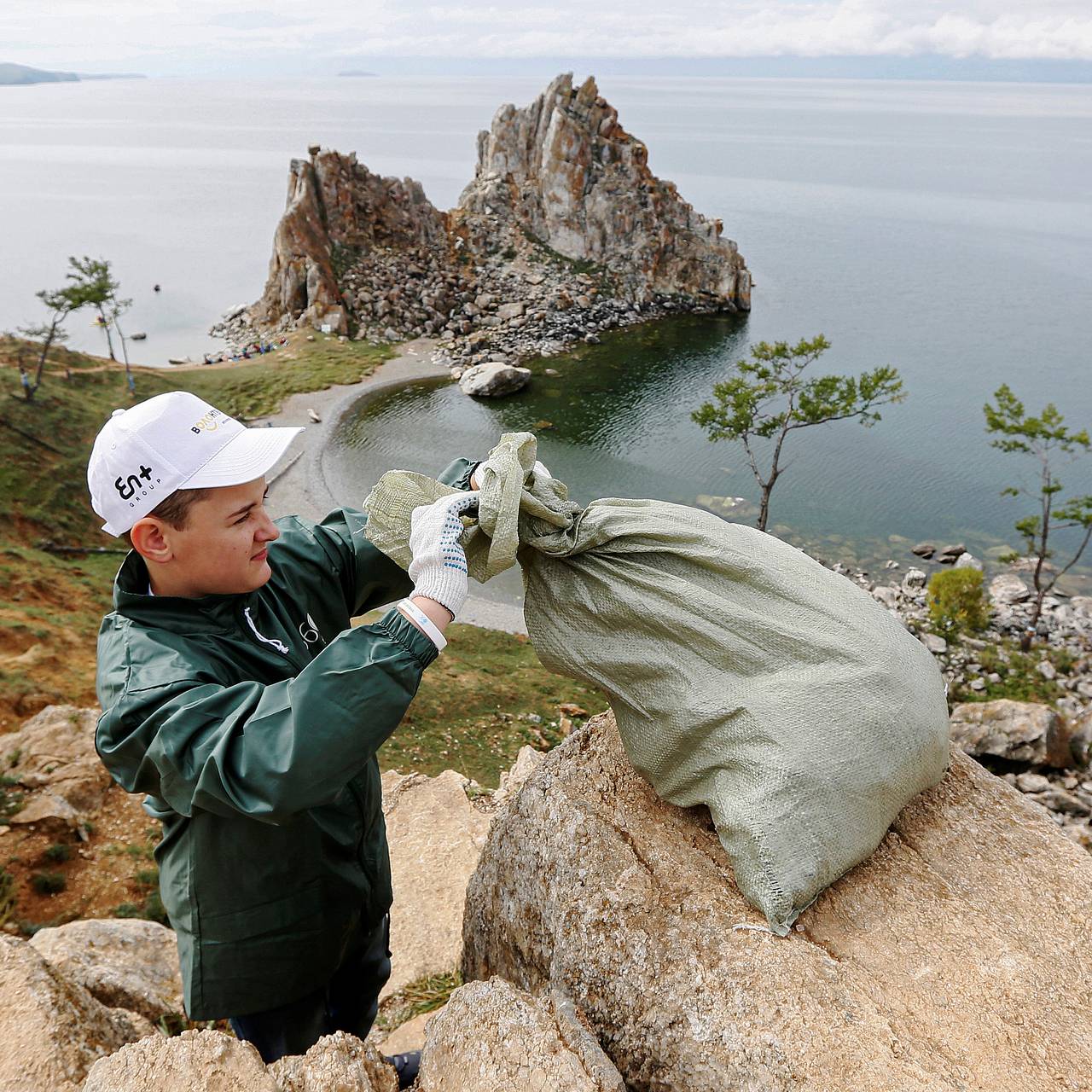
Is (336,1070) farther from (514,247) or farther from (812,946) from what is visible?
(514,247)

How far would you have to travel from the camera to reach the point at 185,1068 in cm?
244

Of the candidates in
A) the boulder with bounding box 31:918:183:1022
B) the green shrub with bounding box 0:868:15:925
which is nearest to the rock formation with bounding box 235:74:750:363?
the green shrub with bounding box 0:868:15:925

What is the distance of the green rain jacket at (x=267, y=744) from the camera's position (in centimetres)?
212

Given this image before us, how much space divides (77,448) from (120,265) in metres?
50.2

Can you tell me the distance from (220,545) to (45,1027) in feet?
6.91

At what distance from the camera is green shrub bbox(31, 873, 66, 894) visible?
645cm

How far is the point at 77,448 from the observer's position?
956 inches

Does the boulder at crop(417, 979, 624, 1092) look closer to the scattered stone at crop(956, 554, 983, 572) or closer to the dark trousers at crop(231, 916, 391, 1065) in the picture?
the dark trousers at crop(231, 916, 391, 1065)

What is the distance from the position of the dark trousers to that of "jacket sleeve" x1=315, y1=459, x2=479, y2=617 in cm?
139

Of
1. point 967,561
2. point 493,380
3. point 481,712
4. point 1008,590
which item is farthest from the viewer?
point 493,380

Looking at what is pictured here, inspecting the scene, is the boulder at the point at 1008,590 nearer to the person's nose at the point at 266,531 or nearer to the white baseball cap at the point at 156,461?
the person's nose at the point at 266,531

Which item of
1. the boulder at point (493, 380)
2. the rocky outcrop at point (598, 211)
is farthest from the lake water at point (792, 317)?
the rocky outcrop at point (598, 211)

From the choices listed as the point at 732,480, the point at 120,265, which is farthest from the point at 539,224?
the point at 120,265

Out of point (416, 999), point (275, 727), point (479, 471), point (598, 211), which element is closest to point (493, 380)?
point (598, 211)
